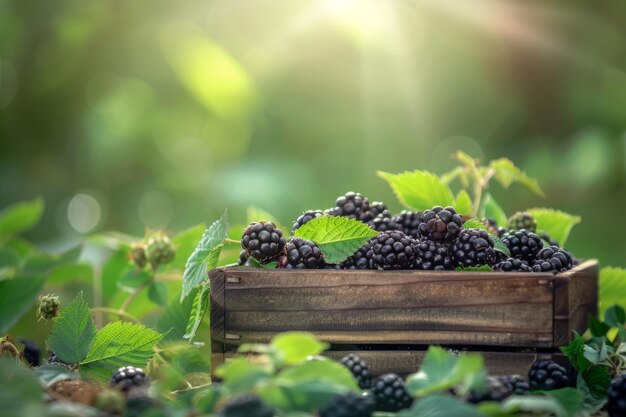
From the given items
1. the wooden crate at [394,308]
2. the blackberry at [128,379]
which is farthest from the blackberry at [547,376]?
the blackberry at [128,379]

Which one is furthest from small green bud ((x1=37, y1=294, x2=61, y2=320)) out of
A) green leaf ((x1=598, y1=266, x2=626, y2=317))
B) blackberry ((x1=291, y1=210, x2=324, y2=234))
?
green leaf ((x1=598, y1=266, x2=626, y2=317))

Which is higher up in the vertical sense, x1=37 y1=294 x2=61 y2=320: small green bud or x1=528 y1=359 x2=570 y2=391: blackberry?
x1=37 y1=294 x2=61 y2=320: small green bud

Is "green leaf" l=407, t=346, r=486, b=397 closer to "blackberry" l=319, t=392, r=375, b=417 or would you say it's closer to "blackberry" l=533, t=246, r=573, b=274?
"blackberry" l=319, t=392, r=375, b=417

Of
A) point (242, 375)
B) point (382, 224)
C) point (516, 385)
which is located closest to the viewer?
point (242, 375)

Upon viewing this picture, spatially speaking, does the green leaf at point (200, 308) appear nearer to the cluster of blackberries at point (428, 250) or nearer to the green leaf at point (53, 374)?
the cluster of blackberries at point (428, 250)

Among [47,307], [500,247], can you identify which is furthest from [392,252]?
[47,307]

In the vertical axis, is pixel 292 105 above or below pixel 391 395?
above

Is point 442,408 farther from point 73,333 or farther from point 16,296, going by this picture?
point 16,296
